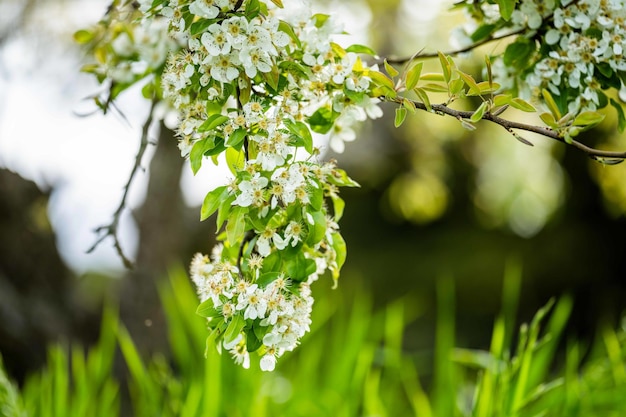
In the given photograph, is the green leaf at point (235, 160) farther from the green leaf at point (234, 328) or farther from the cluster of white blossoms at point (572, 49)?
the cluster of white blossoms at point (572, 49)

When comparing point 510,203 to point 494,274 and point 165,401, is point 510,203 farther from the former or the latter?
point 165,401

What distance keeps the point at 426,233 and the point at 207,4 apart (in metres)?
3.60

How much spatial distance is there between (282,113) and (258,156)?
60 millimetres

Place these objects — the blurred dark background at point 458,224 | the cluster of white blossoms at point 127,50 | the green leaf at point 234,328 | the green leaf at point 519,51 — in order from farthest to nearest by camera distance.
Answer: the blurred dark background at point 458,224 → the cluster of white blossoms at point 127,50 → the green leaf at point 519,51 → the green leaf at point 234,328

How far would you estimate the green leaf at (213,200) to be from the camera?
2.16ft

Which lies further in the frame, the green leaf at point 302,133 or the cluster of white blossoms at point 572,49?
the cluster of white blossoms at point 572,49

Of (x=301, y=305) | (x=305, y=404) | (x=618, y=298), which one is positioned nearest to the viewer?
(x=301, y=305)

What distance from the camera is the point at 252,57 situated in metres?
0.66

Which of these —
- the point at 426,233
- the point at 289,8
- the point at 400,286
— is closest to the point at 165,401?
the point at 289,8

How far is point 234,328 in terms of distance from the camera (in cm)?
62

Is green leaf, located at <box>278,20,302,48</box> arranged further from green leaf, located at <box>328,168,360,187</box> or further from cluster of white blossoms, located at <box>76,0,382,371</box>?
green leaf, located at <box>328,168,360,187</box>

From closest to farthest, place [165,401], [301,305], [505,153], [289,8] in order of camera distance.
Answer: [301,305], [289,8], [165,401], [505,153]

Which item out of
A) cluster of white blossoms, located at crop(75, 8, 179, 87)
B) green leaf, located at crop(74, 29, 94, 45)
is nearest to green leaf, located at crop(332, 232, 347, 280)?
cluster of white blossoms, located at crop(75, 8, 179, 87)

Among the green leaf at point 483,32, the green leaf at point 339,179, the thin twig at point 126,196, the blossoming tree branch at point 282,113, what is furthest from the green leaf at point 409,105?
the thin twig at point 126,196
